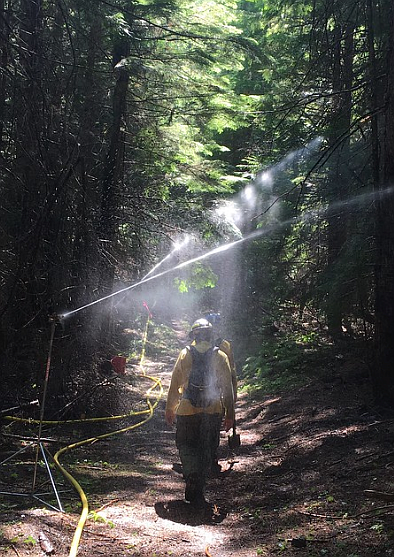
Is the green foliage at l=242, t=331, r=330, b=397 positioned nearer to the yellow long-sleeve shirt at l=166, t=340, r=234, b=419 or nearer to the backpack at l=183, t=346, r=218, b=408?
the yellow long-sleeve shirt at l=166, t=340, r=234, b=419

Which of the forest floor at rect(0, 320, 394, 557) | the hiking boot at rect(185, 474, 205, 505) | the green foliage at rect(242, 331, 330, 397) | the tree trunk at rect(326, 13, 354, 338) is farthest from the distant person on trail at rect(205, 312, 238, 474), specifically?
the green foliage at rect(242, 331, 330, 397)

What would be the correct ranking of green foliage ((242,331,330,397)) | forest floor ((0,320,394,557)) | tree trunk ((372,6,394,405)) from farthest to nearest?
green foliage ((242,331,330,397)) → tree trunk ((372,6,394,405)) → forest floor ((0,320,394,557))

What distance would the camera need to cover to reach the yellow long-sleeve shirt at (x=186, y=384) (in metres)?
7.20

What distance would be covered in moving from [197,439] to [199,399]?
49cm

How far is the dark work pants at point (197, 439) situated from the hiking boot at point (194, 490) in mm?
148

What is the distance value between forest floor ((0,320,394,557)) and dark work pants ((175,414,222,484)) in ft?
1.54

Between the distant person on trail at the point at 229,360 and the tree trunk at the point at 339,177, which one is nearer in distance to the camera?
the distant person on trail at the point at 229,360

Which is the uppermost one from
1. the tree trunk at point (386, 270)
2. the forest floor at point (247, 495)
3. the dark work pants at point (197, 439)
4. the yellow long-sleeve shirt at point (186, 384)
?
the tree trunk at point (386, 270)

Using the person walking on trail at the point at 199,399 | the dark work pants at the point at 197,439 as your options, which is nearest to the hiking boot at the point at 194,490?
the person walking on trail at the point at 199,399

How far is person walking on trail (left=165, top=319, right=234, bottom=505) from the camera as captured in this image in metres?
7.07

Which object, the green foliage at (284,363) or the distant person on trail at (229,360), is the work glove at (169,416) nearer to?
the distant person on trail at (229,360)

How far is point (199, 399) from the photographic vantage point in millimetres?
7203

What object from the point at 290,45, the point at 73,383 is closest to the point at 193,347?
the point at 73,383

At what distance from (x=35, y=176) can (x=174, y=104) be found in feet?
24.3
